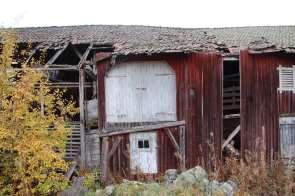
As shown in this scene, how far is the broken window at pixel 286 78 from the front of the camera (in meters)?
22.2

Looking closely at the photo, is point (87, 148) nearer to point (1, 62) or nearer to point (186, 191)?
point (1, 62)

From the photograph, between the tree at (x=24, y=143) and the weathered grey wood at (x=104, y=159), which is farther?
the weathered grey wood at (x=104, y=159)

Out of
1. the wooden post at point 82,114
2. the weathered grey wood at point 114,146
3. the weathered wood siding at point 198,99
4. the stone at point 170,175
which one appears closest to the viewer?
the stone at point 170,175

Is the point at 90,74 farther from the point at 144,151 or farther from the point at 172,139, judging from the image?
the point at 172,139

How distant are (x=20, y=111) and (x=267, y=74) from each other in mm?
9808

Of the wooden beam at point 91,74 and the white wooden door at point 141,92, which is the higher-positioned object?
the wooden beam at point 91,74

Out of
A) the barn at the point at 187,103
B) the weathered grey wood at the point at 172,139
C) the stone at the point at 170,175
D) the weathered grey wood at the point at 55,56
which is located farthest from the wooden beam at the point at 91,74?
the stone at the point at 170,175

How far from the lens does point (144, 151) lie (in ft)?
74.3

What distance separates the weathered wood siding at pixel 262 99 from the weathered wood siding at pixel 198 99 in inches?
40.6

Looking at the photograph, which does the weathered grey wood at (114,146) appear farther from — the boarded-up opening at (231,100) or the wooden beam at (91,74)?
the boarded-up opening at (231,100)

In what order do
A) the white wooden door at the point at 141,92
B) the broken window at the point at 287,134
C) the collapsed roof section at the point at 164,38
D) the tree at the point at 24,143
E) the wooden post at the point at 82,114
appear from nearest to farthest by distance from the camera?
the tree at the point at 24,143
the collapsed roof section at the point at 164,38
the broken window at the point at 287,134
the white wooden door at the point at 141,92
the wooden post at the point at 82,114

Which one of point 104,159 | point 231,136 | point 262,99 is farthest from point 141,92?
point 262,99

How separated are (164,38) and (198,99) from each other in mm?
3462

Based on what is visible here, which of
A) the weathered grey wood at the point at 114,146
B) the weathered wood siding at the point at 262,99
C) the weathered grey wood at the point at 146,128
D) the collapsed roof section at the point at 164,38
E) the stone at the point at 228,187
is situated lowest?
the stone at the point at 228,187
